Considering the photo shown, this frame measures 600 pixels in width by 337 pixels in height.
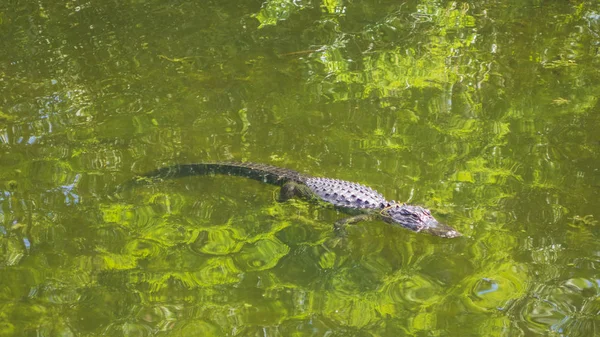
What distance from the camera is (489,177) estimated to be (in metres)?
5.02

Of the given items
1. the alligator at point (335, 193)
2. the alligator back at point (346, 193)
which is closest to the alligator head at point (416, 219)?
the alligator at point (335, 193)

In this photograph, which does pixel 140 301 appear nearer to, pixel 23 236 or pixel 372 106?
pixel 23 236

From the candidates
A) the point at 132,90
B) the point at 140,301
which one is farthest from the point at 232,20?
the point at 140,301

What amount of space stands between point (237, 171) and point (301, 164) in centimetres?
64

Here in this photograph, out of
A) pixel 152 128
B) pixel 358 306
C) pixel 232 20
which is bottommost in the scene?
pixel 358 306

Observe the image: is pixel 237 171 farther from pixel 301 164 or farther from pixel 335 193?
pixel 335 193

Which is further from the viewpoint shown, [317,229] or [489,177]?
[489,177]

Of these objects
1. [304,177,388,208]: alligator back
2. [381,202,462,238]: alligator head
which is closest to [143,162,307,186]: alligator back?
[304,177,388,208]: alligator back

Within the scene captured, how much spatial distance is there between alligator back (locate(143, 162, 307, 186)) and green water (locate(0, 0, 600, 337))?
3.2 inches

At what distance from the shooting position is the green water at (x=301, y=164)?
395 cm

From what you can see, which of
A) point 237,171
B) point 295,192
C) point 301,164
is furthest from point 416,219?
point 237,171

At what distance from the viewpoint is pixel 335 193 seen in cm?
490

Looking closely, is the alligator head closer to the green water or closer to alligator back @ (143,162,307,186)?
the green water

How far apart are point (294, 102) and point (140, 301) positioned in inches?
119
